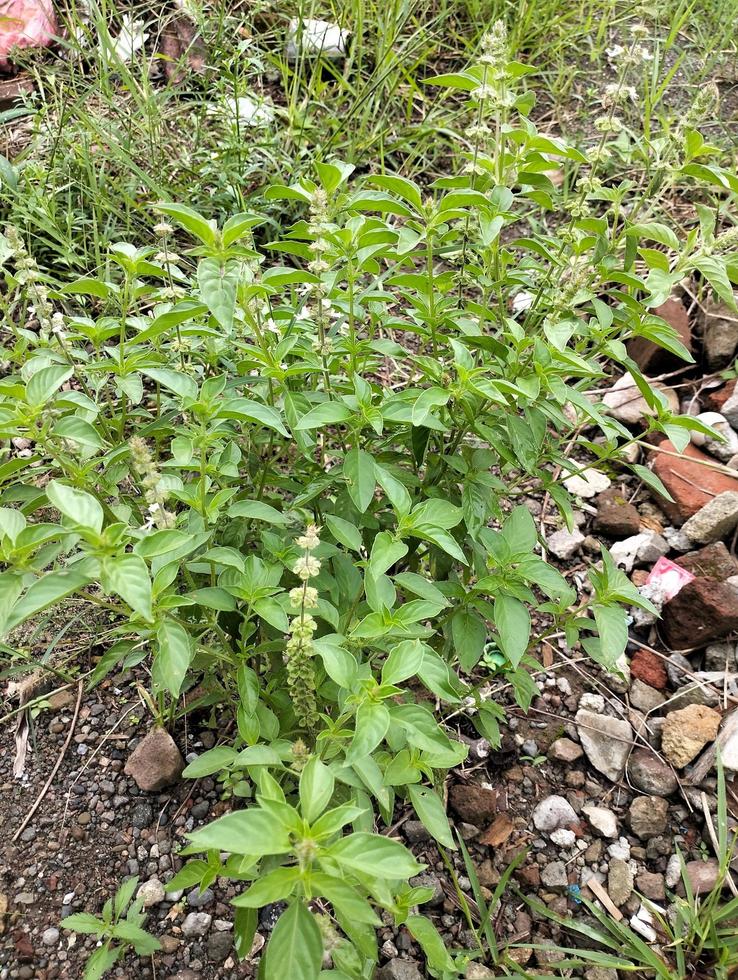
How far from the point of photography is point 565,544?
9.97 ft

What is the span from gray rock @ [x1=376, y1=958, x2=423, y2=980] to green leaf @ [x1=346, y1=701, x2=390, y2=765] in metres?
0.89

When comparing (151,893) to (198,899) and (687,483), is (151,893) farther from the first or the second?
(687,483)

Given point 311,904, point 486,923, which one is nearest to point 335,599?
point 311,904

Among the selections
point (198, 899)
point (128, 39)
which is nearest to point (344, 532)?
point (198, 899)

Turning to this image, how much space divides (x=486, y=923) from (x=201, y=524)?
1.31 m

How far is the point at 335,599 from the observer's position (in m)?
1.98

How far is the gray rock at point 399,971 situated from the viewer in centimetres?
196

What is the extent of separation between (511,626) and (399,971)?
3.06 ft

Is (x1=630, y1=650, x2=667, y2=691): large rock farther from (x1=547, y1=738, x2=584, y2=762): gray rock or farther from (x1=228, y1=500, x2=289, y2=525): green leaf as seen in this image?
(x1=228, y1=500, x2=289, y2=525): green leaf

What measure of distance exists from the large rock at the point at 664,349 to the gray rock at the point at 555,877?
7.20 ft

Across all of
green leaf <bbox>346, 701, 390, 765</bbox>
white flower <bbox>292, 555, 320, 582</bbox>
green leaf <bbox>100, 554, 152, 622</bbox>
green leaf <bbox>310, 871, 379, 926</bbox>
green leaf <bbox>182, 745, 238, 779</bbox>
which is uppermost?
green leaf <bbox>100, 554, 152, 622</bbox>

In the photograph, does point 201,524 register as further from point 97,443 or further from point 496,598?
point 496,598

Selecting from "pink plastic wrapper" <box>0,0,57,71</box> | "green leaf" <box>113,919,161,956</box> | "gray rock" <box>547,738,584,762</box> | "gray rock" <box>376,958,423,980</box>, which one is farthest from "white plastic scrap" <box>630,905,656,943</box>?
"pink plastic wrapper" <box>0,0,57,71</box>

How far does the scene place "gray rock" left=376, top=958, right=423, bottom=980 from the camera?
1.96 m
